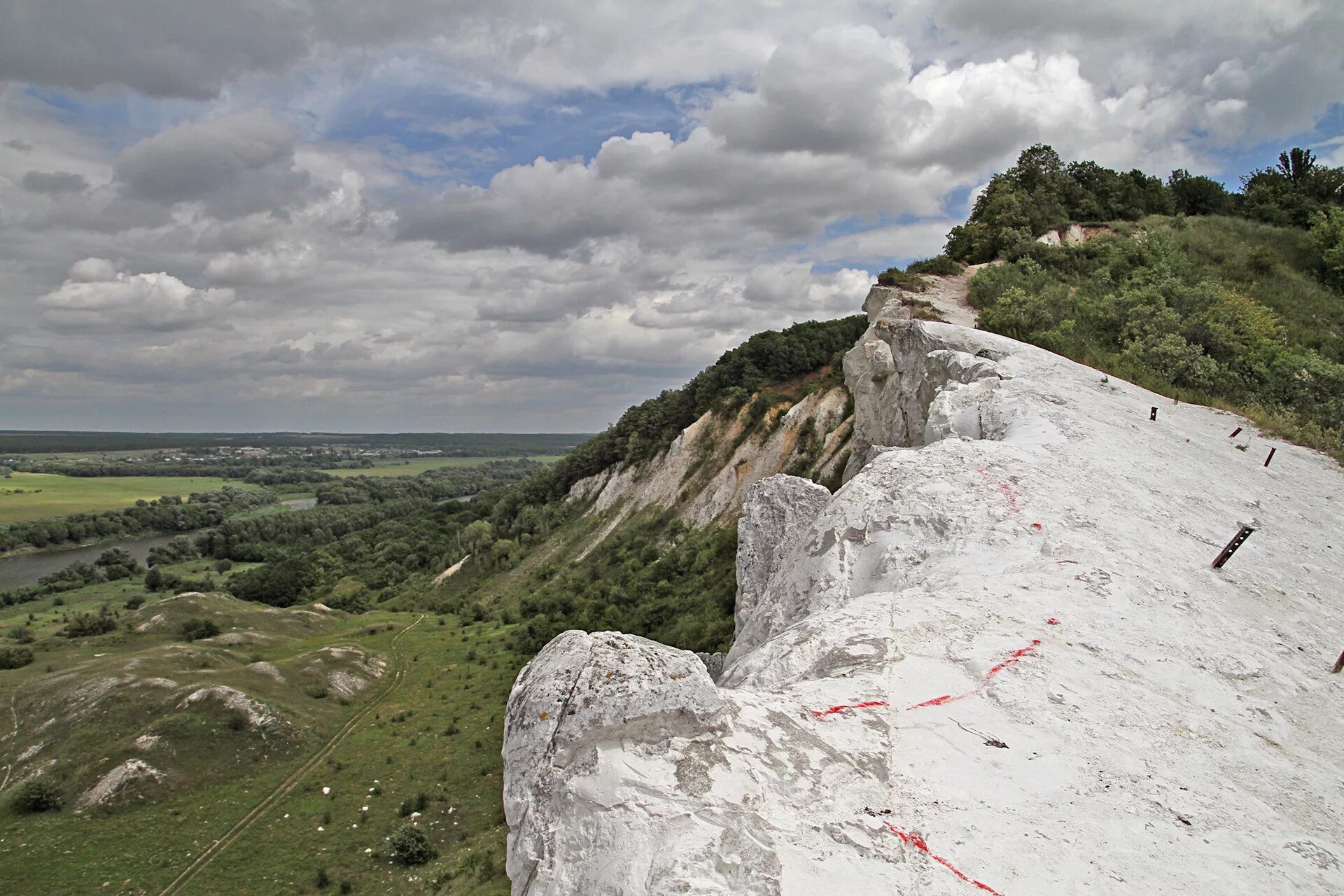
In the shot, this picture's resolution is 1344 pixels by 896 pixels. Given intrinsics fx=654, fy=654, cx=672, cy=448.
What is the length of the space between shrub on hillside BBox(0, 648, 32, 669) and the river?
6454 centimetres

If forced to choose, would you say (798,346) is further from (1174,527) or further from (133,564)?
(133,564)

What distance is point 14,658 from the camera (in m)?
50.0

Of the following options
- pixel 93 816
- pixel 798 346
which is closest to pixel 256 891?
pixel 93 816

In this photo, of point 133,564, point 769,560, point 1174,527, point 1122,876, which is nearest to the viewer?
point 1122,876

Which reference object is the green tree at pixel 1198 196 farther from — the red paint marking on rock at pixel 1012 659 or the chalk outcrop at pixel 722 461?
the red paint marking on rock at pixel 1012 659

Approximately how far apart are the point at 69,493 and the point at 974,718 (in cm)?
22201

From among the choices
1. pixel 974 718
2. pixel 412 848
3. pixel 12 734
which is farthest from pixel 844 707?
pixel 12 734

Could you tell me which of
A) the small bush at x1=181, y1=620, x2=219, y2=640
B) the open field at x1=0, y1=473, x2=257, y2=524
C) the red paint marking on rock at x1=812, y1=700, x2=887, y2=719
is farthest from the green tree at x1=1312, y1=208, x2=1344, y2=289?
the open field at x1=0, y1=473, x2=257, y2=524

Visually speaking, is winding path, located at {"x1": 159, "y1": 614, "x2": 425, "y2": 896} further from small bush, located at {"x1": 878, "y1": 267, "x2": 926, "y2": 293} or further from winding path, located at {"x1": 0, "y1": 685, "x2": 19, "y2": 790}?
small bush, located at {"x1": 878, "y1": 267, "x2": 926, "y2": 293}

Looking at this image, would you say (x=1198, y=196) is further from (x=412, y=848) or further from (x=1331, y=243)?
(x=412, y=848)

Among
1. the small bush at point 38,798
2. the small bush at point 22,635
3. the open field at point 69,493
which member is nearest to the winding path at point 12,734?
the small bush at point 38,798

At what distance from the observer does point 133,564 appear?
107688 millimetres

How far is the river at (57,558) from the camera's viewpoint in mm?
104750

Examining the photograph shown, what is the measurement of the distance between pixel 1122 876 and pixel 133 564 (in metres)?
139
